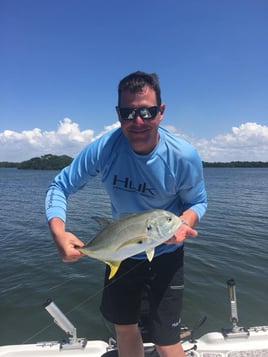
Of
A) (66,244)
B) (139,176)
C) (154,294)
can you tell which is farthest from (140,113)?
(154,294)

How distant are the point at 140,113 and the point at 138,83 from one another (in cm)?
28

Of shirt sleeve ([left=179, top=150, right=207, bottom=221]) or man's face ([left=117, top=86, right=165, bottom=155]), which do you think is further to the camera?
shirt sleeve ([left=179, top=150, right=207, bottom=221])

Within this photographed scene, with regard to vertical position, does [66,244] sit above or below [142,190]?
below

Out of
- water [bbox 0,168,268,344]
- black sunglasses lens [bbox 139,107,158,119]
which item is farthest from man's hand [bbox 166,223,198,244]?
water [bbox 0,168,268,344]

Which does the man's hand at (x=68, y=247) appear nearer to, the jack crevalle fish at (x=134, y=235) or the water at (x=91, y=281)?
the jack crevalle fish at (x=134, y=235)

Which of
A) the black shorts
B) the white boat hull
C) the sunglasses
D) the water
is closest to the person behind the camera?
the sunglasses

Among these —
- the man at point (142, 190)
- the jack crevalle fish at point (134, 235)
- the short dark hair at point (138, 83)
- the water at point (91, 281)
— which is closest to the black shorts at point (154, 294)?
the man at point (142, 190)

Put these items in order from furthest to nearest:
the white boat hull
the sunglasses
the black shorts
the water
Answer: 1. the water
2. the white boat hull
3. the black shorts
4. the sunglasses

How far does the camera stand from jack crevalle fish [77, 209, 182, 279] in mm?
2490

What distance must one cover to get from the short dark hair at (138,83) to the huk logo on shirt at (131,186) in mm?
833

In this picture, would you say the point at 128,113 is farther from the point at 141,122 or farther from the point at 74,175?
the point at 74,175

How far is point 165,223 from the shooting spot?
8.27 ft

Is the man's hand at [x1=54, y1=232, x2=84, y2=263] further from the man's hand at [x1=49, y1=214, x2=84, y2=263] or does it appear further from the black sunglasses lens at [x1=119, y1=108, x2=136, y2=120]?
the black sunglasses lens at [x1=119, y1=108, x2=136, y2=120]

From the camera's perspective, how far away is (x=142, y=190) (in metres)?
3.22
